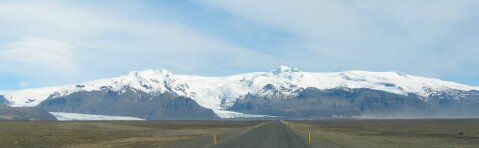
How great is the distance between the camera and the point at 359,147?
2432 inches

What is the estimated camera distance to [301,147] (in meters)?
53.9

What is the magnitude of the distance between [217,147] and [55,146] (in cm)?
2094

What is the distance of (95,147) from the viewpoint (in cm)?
6431

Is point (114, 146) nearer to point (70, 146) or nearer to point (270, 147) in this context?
point (70, 146)

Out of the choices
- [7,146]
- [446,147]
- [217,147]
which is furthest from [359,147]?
[7,146]

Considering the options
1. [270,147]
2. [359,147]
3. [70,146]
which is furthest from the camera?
[70,146]

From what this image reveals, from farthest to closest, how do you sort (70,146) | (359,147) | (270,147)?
(70,146)
(359,147)
(270,147)

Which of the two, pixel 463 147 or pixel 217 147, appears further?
pixel 463 147

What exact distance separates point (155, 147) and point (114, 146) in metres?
5.16

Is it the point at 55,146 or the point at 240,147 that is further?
the point at 55,146

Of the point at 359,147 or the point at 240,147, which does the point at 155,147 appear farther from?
the point at 359,147

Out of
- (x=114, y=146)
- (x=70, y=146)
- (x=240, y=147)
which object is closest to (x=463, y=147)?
(x=240, y=147)

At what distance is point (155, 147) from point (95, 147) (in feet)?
21.1

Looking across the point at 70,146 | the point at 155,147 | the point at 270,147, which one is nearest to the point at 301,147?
the point at 270,147
